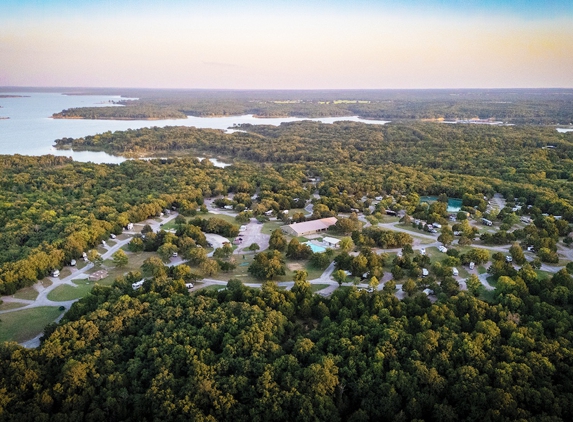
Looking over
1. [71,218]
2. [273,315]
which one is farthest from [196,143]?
[273,315]

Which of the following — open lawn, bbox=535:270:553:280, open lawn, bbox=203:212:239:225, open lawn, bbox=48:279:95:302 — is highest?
open lawn, bbox=203:212:239:225

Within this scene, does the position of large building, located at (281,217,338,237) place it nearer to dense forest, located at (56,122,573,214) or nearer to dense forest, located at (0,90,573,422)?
dense forest, located at (0,90,573,422)

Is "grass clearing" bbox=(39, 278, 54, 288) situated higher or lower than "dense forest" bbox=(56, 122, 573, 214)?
lower

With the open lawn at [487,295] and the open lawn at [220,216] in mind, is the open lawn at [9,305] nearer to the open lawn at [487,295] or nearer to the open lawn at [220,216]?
the open lawn at [220,216]

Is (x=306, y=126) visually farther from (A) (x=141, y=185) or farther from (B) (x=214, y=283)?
(B) (x=214, y=283)

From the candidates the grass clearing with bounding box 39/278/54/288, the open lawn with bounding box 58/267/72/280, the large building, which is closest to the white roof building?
the large building

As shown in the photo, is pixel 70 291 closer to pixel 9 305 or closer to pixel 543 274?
pixel 9 305
